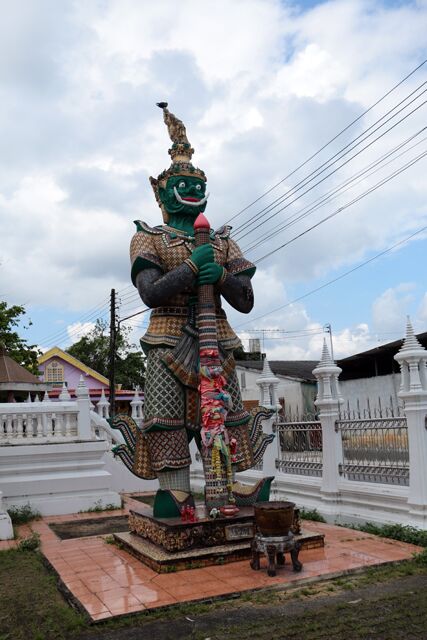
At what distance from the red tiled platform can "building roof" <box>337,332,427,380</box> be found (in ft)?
42.9

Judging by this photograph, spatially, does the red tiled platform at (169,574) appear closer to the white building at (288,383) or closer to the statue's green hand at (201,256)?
the statue's green hand at (201,256)

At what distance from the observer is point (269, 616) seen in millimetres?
3936

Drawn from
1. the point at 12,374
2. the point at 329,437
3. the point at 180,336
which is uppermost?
the point at 12,374

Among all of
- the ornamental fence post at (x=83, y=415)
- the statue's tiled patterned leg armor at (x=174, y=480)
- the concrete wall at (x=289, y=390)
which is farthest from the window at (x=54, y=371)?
the statue's tiled patterned leg armor at (x=174, y=480)

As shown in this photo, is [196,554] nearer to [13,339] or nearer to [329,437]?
[329,437]

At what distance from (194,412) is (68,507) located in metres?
4.12

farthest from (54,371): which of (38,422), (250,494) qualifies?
(250,494)

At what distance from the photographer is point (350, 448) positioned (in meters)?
7.02

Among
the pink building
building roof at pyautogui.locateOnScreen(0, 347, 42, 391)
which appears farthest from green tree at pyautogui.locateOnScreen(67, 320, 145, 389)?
building roof at pyautogui.locateOnScreen(0, 347, 42, 391)

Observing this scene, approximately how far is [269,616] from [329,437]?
3450 mm

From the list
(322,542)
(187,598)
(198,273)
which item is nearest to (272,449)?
(322,542)

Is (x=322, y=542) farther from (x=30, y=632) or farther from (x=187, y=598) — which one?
(x=30, y=632)

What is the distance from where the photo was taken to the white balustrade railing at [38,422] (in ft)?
30.1

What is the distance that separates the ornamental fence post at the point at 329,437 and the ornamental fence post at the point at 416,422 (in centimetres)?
117
